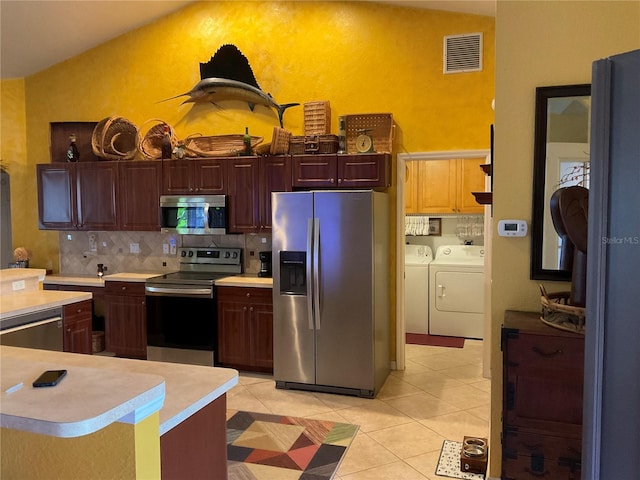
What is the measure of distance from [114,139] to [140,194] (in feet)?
2.48

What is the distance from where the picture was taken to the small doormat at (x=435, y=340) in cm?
580

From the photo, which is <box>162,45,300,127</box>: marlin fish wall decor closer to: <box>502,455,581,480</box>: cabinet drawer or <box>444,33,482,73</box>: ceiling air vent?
<box>444,33,482,73</box>: ceiling air vent

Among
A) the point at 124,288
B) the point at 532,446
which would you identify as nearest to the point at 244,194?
the point at 124,288

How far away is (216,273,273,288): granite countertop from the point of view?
4.59 meters

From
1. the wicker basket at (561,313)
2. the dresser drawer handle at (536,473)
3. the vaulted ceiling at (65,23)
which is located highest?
the vaulted ceiling at (65,23)

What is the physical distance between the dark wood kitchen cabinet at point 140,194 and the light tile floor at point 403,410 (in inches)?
75.6

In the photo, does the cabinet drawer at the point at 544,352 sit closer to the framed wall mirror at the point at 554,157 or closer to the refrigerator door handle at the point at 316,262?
the framed wall mirror at the point at 554,157

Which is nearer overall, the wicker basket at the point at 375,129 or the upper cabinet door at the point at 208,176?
the wicker basket at the point at 375,129

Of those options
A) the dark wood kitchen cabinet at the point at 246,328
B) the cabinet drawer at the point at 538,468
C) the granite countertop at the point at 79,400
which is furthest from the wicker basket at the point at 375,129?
the granite countertop at the point at 79,400

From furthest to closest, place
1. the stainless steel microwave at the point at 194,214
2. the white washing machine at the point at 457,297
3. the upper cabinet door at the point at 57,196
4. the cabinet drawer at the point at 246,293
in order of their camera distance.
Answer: the white washing machine at the point at 457,297 < the upper cabinet door at the point at 57,196 < the stainless steel microwave at the point at 194,214 < the cabinet drawer at the point at 246,293

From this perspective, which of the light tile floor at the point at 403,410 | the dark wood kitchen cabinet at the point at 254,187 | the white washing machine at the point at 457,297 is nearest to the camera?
the light tile floor at the point at 403,410

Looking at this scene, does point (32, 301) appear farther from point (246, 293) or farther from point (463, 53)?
point (463, 53)

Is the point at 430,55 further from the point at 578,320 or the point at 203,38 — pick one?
the point at 578,320

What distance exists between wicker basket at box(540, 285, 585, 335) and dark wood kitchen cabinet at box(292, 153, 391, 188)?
224cm
